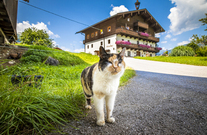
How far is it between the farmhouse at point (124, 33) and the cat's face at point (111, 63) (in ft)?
46.5

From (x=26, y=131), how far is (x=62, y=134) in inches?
16.4

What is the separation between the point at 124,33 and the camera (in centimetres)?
1667

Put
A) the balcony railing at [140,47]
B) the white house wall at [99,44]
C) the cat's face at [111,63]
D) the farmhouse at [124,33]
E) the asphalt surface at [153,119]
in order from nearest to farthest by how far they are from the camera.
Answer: the cat's face at [111,63] → the asphalt surface at [153,119] → the farmhouse at [124,33] → the balcony railing at [140,47] → the white house wall at [99,44]

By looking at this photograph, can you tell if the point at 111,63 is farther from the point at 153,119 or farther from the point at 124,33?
the point at 124,33

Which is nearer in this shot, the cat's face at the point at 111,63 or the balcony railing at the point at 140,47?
the cat's face at the point at 111,63

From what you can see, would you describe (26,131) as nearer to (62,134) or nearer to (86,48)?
(62,134)

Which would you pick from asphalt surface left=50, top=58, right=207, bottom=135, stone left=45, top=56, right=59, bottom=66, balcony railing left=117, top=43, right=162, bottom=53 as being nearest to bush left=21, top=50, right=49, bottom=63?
stone left=45, top=56, right=59, bottom=66

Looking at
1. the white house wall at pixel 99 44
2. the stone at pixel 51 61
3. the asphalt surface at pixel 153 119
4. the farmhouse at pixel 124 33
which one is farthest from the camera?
the white house wall at pixel 99 44

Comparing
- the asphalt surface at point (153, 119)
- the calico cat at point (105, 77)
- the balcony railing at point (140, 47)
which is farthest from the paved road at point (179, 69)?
the balcony railing at point (140, 47)

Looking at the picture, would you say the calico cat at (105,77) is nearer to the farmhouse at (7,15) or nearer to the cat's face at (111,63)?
the cat's face at (111,63)

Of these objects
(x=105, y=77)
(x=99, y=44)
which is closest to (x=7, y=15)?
(x=105, y=77)

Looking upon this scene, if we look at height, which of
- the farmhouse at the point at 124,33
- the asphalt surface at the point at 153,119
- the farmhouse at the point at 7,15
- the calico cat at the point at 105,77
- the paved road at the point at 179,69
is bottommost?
the asphalt surface at the point at 153,119

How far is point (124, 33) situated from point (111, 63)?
1668 cm

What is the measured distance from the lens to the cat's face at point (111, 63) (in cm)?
122
